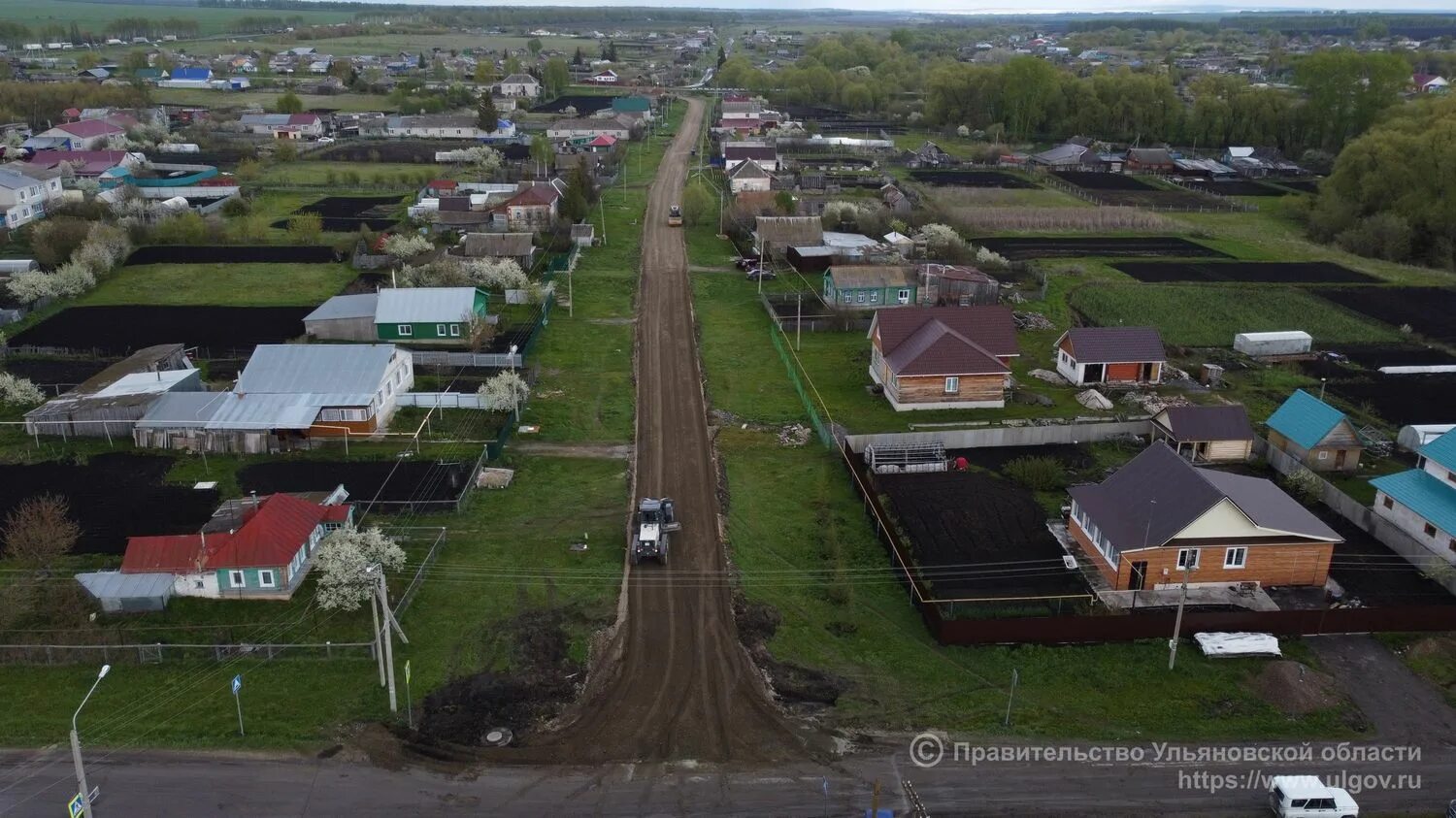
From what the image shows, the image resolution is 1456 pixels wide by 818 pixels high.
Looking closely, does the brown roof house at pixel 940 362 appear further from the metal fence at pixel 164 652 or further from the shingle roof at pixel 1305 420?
the metal fence at pixel 164 652

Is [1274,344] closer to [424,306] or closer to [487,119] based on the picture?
[424,306]

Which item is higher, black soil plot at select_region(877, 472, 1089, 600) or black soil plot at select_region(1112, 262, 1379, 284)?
black soil plot at select_region(1112, 262, 1379, 284)

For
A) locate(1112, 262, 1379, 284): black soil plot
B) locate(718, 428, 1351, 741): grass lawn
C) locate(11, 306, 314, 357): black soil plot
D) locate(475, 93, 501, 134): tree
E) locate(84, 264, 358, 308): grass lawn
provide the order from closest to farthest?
locate(718, 428, 1351, 741): grass lawn, locate(11, 306, 314, 357): black soil plot, locate(84, 264, 358, 308): grass lawn, locate(1112, 262, 1379, 284): black soil plot, locate(475, 93, 501, 134): tree

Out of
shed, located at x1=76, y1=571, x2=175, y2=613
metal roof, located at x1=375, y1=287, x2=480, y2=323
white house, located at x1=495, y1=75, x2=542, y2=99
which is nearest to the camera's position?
shed, located at x1=76, y1=571, x2=175, y2=613

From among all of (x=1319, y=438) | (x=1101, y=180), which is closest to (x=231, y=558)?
(x=1319, y=438)

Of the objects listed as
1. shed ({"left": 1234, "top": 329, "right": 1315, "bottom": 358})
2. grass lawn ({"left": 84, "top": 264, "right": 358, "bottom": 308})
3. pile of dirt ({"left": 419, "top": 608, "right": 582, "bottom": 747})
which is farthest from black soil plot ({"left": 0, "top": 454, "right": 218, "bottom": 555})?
shed ({"left": 1234, "top": 329, "right": 1315, "bottom": 358})

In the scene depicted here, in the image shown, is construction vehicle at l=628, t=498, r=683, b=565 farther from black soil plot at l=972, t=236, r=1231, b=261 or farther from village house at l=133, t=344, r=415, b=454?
black soil plot at l=972, t=236, r=1231, b=261

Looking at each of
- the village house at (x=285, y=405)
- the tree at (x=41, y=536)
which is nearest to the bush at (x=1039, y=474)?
the village house at (x=285, y=405)

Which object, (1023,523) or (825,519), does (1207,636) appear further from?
(825,519)
